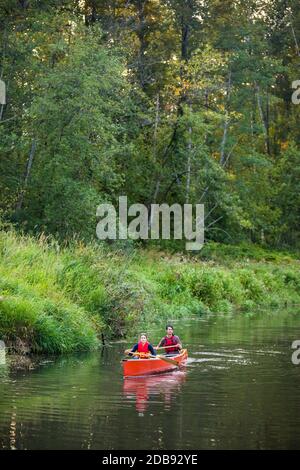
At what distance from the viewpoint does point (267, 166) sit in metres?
53.5

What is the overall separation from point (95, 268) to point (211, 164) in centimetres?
2126

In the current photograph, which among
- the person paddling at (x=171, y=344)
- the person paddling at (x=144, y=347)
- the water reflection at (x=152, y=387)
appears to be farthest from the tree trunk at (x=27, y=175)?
the water reflection at (x=152, y=387)

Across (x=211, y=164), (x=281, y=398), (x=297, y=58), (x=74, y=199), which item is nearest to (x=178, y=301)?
(x=74, y=199)

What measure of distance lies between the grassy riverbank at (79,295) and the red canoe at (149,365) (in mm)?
2421

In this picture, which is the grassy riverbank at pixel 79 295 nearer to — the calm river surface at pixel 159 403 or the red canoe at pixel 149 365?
the calm river surface at pixel 159 403

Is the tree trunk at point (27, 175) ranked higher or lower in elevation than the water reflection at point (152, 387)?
higher

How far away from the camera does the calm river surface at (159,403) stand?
12445 mm

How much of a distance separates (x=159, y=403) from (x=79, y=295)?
8078 mm

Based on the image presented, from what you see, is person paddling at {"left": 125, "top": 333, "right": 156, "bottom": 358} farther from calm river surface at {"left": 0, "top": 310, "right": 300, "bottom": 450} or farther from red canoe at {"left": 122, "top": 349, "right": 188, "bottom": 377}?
calm river surface at {"left": 0, "top": 310, "right": 300, "bottom": 450}

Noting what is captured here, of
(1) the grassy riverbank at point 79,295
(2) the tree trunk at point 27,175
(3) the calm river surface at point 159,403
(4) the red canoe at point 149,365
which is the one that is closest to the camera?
(3) the calm river surface at point 159,403

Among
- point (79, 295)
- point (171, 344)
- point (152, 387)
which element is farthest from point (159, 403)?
point (79, 295)

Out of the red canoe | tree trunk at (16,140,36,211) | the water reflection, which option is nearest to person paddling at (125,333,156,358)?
the red canoe

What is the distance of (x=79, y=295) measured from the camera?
23203 millimetres

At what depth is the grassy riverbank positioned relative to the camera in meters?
20.3
